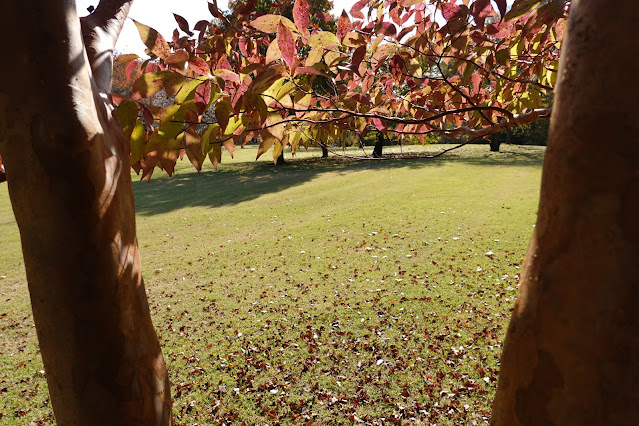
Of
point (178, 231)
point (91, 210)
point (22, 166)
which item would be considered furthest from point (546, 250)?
point (178, 231)

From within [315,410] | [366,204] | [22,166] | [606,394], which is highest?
[22,166]

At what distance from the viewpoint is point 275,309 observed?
→ 5141mm

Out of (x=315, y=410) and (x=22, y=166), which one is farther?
(x=315, y=410)

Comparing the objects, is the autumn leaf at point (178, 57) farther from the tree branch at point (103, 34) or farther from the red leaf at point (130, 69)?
the red leaf at point (130, 69)

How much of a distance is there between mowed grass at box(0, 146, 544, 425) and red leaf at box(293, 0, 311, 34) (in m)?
2.98

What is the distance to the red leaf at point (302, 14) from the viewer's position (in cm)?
130

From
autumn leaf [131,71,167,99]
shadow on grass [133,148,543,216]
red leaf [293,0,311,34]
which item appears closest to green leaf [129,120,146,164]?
autumn leaf [131,71,167,99]

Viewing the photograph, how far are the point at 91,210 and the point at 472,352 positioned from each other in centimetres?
392

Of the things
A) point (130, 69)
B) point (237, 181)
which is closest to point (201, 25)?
point (130, 69)

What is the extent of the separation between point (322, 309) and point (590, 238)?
4.69m

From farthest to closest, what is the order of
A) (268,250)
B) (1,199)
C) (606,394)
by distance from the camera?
(1,199) < (268,250) < (606,394)

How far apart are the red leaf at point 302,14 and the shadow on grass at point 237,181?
9.49 metres

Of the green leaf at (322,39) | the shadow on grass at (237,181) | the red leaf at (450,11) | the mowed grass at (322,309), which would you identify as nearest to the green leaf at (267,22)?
the green leaf at (322,39)

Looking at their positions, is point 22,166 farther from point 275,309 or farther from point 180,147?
point 275,309
